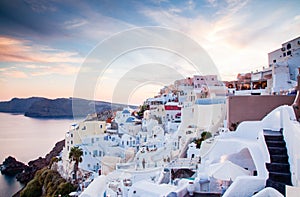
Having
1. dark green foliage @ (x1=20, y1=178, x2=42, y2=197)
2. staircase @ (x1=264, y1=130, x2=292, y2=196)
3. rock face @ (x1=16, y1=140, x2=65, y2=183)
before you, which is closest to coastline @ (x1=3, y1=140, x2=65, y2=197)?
rock face @ (x1=16, y1=140, x2=65, y2=183)

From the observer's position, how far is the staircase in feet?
8.24

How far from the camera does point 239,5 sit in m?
5.14

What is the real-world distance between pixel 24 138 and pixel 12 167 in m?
6.04

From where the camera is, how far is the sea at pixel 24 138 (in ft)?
49.5

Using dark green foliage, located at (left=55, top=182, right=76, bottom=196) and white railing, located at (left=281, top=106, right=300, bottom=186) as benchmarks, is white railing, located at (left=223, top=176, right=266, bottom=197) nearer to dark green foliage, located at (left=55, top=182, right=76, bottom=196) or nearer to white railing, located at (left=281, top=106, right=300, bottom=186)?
white railing, located at (left=281, top=106, right=300, bottom=186)

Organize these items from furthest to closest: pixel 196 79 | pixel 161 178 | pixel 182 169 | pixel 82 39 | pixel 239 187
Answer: pixel 196 79
pixel 82 39
pixel 182 169
pixel 161 178
pixel 239 187

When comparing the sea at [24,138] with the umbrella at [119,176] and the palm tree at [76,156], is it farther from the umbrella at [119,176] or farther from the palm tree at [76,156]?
the umbrella at [119,176]

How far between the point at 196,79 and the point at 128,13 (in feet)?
36.9

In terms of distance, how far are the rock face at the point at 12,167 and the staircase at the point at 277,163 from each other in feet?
56.0

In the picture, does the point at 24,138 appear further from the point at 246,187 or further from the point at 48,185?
the point at 246,187

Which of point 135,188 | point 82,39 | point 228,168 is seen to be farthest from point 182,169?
point 82,39

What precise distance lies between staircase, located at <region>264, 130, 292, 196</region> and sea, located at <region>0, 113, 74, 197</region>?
14.2 m

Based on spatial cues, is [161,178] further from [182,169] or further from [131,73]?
[131,73]

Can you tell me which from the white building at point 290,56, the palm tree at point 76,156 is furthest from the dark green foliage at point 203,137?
the palm tree at point 76,156
